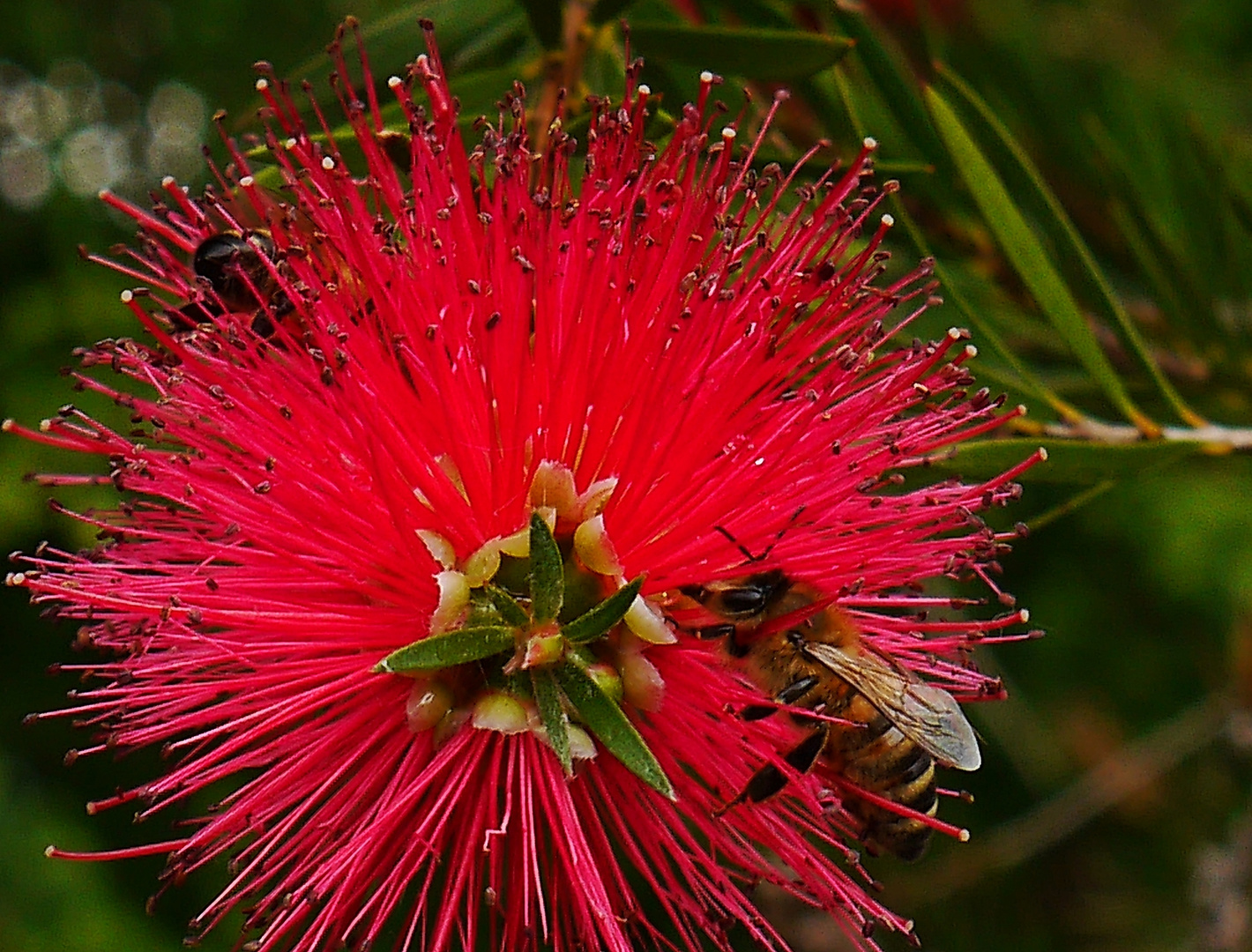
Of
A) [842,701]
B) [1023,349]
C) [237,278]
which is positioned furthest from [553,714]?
[1023,349]

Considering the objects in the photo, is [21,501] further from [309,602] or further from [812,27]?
[812,27]

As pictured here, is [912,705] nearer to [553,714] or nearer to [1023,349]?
[553,714]

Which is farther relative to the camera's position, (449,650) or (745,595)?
(745,595)

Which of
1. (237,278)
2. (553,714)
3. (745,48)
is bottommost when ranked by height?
(553,714)

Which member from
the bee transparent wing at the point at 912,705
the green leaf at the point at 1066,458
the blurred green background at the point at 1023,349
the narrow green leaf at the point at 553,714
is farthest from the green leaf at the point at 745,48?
the narrow green leaf at the point at 553,714

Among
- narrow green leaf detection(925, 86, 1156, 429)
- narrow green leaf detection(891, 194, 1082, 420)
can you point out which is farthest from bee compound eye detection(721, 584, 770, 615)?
narrow green leaf detection(925, 86, 1156, 429)

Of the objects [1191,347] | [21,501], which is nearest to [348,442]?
[1191,347]

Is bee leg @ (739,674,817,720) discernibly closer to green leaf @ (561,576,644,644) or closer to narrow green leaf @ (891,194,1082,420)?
green leaf @ (561,576,644,644)
